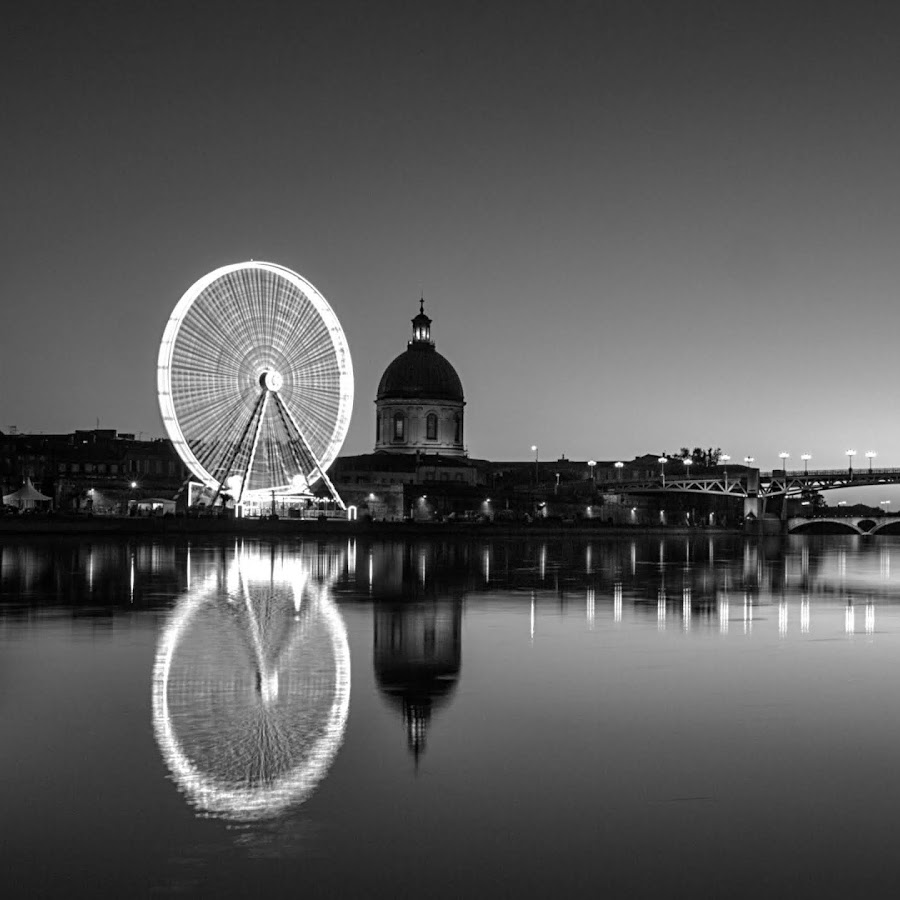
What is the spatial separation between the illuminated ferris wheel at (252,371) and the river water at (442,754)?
37.0 metres

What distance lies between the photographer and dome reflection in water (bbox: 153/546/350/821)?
39.0 ft

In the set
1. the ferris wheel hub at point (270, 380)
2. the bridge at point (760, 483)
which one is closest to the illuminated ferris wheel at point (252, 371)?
the ferris wheel hub at point (270, 380)

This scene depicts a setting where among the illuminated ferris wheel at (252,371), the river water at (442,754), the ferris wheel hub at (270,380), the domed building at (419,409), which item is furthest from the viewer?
the domed building at (419,409)

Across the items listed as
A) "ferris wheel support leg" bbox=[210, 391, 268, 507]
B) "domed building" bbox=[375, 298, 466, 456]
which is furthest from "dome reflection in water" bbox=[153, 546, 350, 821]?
"domed building" bbox=[375, 298, 466, 456]

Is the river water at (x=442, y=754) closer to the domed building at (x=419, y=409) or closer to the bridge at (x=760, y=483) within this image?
the bridge at (x=760, y=483)

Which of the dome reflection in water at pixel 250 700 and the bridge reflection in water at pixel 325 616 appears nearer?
the dome reflection in water at pixel 250 700

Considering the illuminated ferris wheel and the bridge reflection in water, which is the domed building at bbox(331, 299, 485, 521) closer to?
the illuminated ferris wheel

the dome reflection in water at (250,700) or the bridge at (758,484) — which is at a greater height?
the bridge at (758,484)

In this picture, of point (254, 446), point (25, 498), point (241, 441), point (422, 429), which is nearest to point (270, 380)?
point (254, 446)

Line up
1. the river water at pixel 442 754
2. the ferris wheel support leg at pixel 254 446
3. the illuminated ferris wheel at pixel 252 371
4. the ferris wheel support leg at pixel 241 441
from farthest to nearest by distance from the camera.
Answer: the ferris wheel support leg at pixel 254 446, the ferris wheel support leg at pixel 241 441, the illuminated ferris wheel at pixel 252 371, the river water at pixel 442 754

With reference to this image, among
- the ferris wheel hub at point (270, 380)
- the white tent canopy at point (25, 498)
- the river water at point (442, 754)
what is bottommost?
the river water at point (442, 754)

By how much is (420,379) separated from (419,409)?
441 centimetres

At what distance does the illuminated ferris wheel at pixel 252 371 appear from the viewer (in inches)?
2566

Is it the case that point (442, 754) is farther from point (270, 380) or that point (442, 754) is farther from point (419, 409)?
point (419, 409)
